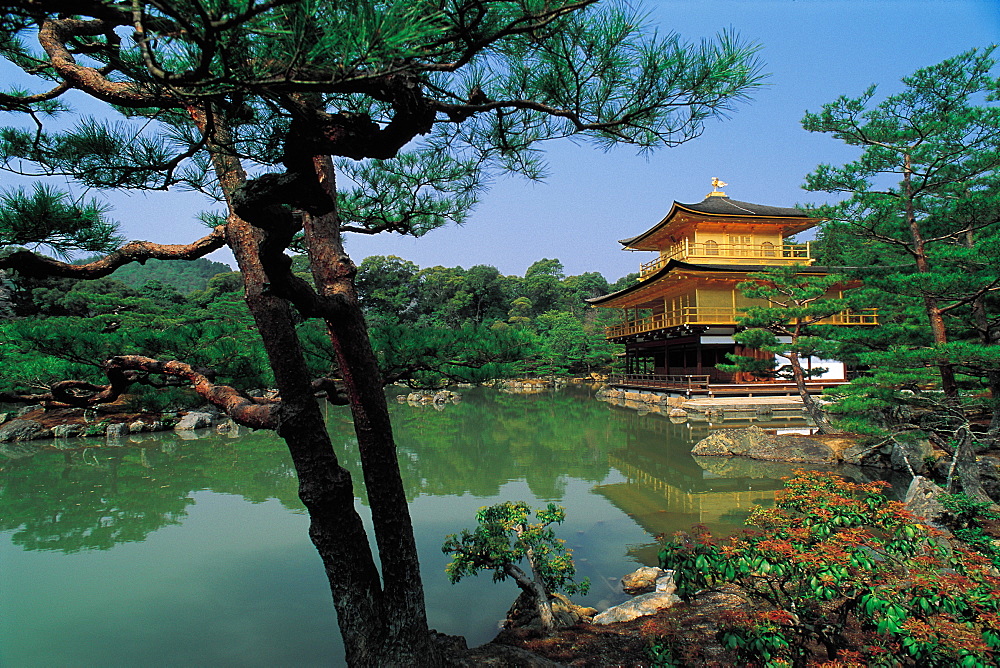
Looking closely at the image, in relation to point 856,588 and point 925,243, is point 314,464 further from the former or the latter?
point 925,243

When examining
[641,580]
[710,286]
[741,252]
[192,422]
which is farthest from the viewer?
[741,252]

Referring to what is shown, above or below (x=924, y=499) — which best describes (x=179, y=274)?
above

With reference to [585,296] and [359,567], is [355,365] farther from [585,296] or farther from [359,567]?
[585,296]

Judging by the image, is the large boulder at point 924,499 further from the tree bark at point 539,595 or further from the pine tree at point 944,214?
the tree bark at point 539,595

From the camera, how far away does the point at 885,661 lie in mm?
1529

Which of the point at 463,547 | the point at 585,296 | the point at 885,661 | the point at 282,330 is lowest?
the point at 463,547

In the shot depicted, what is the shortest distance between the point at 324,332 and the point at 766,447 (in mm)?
6947

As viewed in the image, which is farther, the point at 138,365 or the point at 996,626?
the point at 138,365

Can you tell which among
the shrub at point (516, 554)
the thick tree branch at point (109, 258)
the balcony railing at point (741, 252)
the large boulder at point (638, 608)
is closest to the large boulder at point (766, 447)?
the large boulder at point (638, 608)

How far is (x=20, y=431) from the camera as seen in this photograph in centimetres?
1028

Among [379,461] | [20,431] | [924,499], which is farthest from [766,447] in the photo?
[20,431]

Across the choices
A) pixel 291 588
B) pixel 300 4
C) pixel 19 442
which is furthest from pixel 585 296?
pixel 300 4

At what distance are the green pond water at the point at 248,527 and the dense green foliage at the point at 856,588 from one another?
189cm

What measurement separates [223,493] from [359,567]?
569cm
